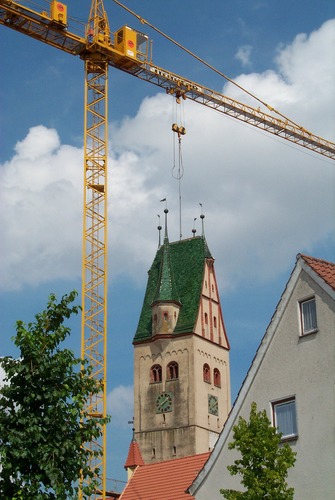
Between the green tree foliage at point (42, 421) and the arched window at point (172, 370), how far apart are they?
7638cm

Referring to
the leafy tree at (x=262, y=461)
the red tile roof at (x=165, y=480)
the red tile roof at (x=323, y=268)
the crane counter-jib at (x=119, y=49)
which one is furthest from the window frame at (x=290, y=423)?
the crane counter-jib at (x=119, y=49)

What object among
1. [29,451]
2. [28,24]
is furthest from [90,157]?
[29,451]

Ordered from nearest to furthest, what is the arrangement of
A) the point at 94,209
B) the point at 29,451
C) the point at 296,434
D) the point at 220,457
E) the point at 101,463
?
1. the point at 29,451
2. the point at 296,434
3. the point at 220,457
4. the point at 101,463
5. the point at 94,209

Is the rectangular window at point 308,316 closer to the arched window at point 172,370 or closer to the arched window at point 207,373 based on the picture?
the arched window at point 172,370

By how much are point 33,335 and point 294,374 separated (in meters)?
6.43

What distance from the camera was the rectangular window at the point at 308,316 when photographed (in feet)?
80.6

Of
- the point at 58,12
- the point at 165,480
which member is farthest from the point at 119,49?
the point at 165,480

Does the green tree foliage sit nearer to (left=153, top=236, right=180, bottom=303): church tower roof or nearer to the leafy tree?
the leafy tree

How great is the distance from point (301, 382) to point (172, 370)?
75.0 m

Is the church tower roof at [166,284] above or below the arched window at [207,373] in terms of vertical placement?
above

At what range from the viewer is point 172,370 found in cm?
9894

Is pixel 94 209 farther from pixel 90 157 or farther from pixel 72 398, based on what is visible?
pixel 72 398

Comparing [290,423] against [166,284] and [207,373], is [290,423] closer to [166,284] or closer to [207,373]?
[207,373]

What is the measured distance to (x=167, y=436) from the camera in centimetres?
9431
